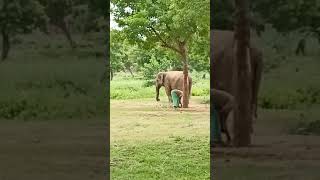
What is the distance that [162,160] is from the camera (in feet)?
18.2

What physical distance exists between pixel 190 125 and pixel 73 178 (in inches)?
135

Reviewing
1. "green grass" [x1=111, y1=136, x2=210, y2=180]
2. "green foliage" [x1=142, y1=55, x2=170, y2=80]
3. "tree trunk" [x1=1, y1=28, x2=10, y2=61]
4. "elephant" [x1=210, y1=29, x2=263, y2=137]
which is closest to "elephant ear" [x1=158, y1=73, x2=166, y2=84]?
"green foliage" [x1=142, y1=55, x2=170, y2=80]

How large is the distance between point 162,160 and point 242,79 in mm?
2136

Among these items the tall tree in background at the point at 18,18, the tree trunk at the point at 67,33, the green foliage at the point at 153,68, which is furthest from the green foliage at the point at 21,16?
the green foliage at the point at 153,68

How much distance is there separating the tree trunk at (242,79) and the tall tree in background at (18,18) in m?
1.32

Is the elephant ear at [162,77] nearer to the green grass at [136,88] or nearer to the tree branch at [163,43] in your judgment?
the green grass at [136,88]

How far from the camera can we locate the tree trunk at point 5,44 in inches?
142

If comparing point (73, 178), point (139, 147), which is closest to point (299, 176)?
point (73, 178)

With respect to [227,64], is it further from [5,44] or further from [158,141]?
[158,141]

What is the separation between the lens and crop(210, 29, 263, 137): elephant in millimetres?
3535

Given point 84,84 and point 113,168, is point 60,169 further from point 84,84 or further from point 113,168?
point 113,168

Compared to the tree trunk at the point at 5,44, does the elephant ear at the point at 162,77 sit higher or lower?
lower

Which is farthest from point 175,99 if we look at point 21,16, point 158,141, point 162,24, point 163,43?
point 21,16

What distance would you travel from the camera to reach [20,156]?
3.61 meters
